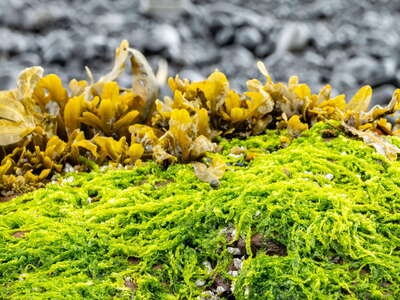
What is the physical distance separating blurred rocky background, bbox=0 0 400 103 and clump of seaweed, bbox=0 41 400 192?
18.7ft

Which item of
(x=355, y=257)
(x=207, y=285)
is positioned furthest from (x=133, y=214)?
(x=355, y=257)

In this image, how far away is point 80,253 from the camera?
1.63 m

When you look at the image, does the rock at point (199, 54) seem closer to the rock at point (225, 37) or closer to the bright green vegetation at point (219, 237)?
the rock at point (225, 37)

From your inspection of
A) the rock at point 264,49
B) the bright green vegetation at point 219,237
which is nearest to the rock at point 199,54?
the rock at point 264,49

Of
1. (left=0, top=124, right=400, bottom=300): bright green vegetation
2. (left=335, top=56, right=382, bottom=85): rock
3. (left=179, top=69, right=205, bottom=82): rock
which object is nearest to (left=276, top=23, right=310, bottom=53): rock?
(left=335, top=56, right=382, bottom=85): rock

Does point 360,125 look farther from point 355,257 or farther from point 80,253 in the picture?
point 80,253

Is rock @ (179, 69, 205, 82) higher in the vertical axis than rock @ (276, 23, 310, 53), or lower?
lower

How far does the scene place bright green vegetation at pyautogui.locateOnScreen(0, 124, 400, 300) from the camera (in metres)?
1.51

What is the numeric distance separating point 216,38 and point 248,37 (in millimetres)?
631

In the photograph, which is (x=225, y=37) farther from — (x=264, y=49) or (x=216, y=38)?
(x=264, y=49)

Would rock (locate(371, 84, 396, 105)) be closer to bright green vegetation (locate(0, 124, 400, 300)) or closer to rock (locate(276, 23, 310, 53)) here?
rock (locate(276, 23, 310, 53))

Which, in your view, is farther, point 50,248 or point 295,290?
point 50,248

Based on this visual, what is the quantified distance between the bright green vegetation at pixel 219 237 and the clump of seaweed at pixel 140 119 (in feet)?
0.75

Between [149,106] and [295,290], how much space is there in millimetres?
1370
